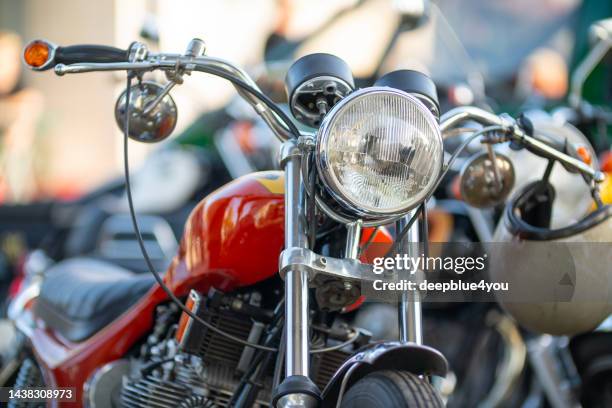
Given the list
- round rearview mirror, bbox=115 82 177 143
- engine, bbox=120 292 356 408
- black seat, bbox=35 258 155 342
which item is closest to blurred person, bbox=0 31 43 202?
black seat, bbox=35 258 155 342


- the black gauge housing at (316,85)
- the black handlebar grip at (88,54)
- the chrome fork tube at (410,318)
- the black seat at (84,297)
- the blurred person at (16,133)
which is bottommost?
the blurred person at (16,133)

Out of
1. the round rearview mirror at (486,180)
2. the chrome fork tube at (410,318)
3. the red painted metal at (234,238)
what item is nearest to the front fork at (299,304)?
the chrome fork tube at (410,318)

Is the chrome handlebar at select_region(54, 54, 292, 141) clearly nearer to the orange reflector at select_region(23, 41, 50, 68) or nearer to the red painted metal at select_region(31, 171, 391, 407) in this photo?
the orange reflector at select_region(23, 41, 50, 68)

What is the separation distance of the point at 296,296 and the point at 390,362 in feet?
0.71

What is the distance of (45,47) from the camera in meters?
2.24

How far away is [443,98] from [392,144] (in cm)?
320

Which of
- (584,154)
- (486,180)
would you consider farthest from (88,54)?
(584,154)

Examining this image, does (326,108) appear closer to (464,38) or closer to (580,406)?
(580,406)

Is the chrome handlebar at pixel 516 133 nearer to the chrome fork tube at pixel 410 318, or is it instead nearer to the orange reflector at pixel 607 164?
the chrome fork tube at pixel 410 318

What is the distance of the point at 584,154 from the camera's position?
9.07 feet

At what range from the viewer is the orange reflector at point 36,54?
2.23 m

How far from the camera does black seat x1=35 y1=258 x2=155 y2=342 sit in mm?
2885

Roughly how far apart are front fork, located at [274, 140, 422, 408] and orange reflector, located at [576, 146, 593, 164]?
766mm

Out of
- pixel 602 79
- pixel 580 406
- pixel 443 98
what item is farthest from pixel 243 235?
pixel 602 79
